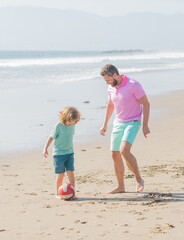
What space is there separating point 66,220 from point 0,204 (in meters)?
1.05

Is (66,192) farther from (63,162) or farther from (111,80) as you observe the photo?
(111,80)

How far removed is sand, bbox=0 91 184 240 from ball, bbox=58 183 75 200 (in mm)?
72

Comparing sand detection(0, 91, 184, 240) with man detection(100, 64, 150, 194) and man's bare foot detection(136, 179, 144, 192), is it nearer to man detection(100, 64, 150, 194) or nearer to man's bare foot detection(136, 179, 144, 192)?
man's bare foot detection(136, 179, 144, 192)

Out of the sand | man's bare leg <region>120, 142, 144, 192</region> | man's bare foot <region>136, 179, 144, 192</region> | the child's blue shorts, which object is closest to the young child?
the child's blue shorts

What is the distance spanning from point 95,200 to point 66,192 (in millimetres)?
364

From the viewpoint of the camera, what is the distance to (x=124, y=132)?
5.83m

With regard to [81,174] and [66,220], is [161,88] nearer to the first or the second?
[81,174]

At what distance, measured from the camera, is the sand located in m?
4.52

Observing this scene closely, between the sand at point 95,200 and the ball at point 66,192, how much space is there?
0.24ft

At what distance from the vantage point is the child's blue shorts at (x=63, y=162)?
5.86 metres

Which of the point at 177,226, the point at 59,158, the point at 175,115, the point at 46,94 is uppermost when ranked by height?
the point at 46,94

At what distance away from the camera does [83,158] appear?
8.05 meters

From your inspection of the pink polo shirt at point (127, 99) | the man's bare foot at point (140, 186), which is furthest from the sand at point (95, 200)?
the pink polo shirt at point (127, 99)

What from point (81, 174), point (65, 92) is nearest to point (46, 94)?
point (65, 92)
